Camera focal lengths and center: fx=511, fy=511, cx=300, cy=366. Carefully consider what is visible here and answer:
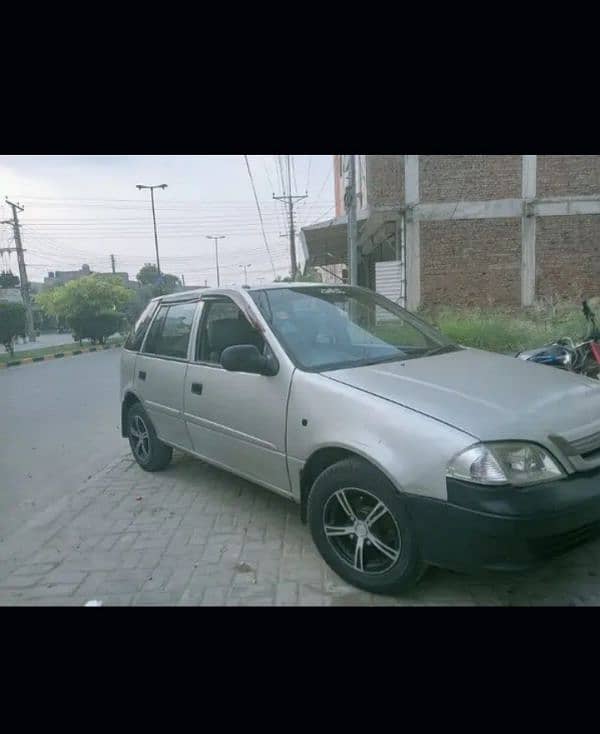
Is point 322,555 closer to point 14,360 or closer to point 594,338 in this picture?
point 594,338

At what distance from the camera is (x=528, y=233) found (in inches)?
600

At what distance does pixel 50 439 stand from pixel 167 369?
3.17 m

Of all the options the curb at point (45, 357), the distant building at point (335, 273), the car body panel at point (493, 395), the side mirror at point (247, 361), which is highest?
the distant building at point (335, 273)

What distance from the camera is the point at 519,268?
15438 millimetres

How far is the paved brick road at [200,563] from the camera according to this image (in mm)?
2836

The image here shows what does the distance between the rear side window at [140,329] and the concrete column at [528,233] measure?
527 inches

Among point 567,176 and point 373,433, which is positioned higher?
point 567,176

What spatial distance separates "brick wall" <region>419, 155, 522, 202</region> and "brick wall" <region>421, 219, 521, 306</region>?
77 centimetres

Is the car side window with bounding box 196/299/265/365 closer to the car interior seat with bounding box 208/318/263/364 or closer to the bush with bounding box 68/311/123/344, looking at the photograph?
the car interior seat with bounding box 208/318/263/364

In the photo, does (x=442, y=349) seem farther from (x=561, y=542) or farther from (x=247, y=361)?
(x=561, y=542)

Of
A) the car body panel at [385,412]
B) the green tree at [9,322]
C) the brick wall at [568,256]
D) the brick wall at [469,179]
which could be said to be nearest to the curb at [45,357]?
the green tree at [9,322]

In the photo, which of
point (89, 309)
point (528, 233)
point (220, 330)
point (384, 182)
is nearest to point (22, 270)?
point (89, 309)

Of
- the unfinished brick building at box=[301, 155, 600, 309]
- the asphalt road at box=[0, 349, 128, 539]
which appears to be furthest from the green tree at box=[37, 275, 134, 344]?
the unfinished brick building at box=[301, 155, 600, 309]

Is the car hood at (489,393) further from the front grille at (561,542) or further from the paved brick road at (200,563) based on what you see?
the paved brick road at (200,563)
